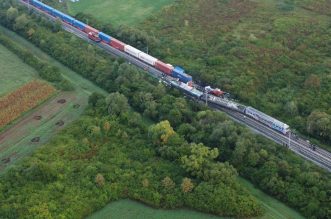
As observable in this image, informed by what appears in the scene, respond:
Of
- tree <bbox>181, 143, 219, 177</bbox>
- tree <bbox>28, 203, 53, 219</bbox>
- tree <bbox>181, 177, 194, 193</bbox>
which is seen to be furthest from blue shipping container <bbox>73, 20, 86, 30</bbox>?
tree <bbox>181, 177, 194, 193</bbox>

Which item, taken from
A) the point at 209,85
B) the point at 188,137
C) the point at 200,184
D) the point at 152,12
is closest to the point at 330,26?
the point at 209,85

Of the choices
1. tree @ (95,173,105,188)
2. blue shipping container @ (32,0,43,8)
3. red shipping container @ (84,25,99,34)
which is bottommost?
tree @ (95,173,105,188)

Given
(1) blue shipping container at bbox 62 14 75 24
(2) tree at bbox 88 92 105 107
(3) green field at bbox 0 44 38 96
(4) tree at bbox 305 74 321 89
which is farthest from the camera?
(1) blue shipping container at bbox 62 14 75 24

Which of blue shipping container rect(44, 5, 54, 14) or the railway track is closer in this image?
the railway track

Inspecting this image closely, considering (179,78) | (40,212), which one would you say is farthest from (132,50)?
(40,212)

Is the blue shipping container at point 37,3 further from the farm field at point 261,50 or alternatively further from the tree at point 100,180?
the tree at point 100,180

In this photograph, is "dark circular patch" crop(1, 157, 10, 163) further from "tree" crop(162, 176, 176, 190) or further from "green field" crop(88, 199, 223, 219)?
"tree" crop(162, 176, 176, 190)

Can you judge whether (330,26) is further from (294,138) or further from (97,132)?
(97,132)

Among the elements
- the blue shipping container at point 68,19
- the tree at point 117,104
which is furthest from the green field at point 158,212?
the blue shipping container at point 68,19
